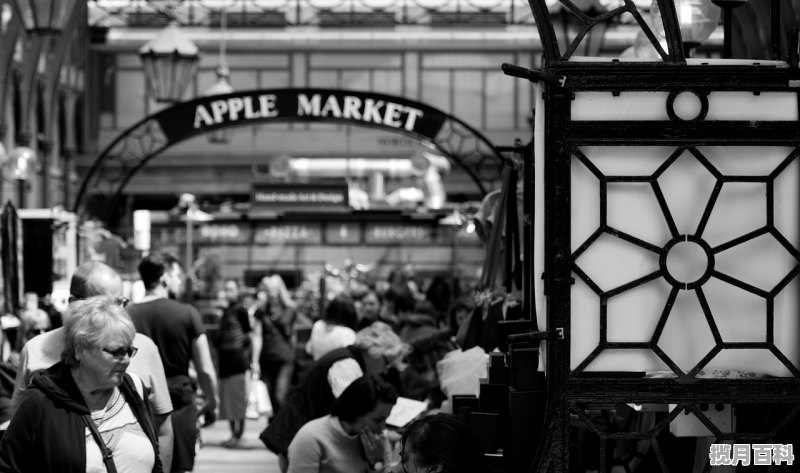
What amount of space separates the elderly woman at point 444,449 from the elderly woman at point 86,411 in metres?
1.13

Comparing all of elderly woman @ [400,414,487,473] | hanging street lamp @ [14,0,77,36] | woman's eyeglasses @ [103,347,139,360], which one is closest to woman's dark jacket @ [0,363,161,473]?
woman's eyeglasses @ [103,347,139,360]

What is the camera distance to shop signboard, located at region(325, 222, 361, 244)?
36.4 metres

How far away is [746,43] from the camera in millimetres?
18672

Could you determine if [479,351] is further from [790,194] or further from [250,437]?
[250,437]

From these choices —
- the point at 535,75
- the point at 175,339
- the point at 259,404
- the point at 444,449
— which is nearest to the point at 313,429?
the point at 175,339

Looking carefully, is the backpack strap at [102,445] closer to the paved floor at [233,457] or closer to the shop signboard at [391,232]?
the paved floor at [233,457]

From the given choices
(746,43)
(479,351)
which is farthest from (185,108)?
(479,351)

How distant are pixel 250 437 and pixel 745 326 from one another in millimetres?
13491

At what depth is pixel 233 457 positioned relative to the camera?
16.1m

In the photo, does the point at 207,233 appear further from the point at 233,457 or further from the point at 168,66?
the point at 233,457

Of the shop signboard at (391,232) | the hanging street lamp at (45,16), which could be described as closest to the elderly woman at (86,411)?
the hanging street lamp at (45,16)

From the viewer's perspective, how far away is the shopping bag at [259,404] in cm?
1841
